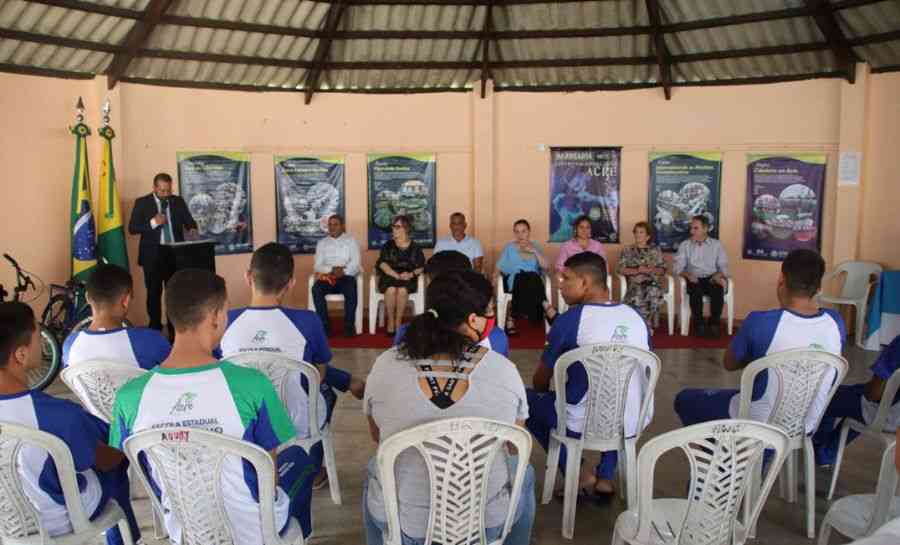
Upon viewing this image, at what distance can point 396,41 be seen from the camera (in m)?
7.99

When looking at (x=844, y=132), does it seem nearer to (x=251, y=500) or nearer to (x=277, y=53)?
(x=277, y=53)

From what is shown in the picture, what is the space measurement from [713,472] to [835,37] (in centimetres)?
619

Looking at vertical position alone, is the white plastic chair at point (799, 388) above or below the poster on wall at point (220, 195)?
below

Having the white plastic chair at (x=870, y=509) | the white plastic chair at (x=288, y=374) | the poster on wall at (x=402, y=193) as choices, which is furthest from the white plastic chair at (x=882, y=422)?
the poster on wall at (x=402, y=193)

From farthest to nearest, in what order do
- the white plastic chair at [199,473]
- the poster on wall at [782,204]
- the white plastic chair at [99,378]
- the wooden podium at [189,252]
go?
the poster on wall at [782,204] < the wooden podium at [189,252] < the white plastic chair at [99,378] < the white plastic chair at [199,473]

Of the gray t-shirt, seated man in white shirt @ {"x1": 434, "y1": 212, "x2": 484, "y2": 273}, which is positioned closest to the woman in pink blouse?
seated man in white shirt @ {"x1": 434, "y1": 212, "x2": 484, "y2": 273}

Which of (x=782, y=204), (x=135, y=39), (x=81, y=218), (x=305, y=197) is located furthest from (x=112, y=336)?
(x=782, y=204)

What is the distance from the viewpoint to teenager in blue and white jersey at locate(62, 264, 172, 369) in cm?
308

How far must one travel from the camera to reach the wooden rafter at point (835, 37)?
695 cm

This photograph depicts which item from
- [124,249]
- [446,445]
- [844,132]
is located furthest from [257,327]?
[844,132]

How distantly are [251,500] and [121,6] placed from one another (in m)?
5.74

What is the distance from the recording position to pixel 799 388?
3162mm

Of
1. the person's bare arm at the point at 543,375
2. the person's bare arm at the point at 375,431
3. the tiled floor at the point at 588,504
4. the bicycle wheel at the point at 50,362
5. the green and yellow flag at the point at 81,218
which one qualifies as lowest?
the tiled floor at the point at 588,504

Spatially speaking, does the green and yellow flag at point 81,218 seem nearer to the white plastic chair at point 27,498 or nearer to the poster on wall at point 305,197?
the poster on wall at point 305,197
